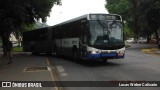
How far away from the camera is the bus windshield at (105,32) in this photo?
64.4 feet

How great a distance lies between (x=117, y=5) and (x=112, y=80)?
56566 millimetres

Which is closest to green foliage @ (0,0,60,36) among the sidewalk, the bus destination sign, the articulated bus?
the sidewalk

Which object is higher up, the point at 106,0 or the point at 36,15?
the point at 106,0

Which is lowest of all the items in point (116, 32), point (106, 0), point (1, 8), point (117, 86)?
point (117, 86)

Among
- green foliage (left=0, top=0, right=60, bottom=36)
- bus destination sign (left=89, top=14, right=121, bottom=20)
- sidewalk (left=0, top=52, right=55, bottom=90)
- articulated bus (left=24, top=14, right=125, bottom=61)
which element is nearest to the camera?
sidewalk (left=0, top=52, right=55, bottom=90)

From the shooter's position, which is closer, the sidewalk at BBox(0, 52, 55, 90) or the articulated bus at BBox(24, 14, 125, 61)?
the sidewalk at BBox(0, 52, 55, 90)

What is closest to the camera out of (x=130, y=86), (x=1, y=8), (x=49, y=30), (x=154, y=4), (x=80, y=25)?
(x=130, y=86)

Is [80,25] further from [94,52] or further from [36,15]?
[36,15]

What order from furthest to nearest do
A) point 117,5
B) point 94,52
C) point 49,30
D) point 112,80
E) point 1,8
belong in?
point 117,5 < point 49,30 < point 1,8 < point 94,52 < point 112,80

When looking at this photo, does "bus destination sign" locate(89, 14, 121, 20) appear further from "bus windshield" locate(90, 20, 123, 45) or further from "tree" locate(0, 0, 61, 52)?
"tree" locate(0, 0, 61, 52)

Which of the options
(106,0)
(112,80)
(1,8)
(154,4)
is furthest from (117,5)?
(112,80)

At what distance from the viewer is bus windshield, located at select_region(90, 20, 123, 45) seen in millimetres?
19625

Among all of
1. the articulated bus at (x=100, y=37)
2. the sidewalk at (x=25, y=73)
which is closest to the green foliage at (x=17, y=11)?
the sidewalk at (x=25, y=73)

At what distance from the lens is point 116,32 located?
2008 cm
